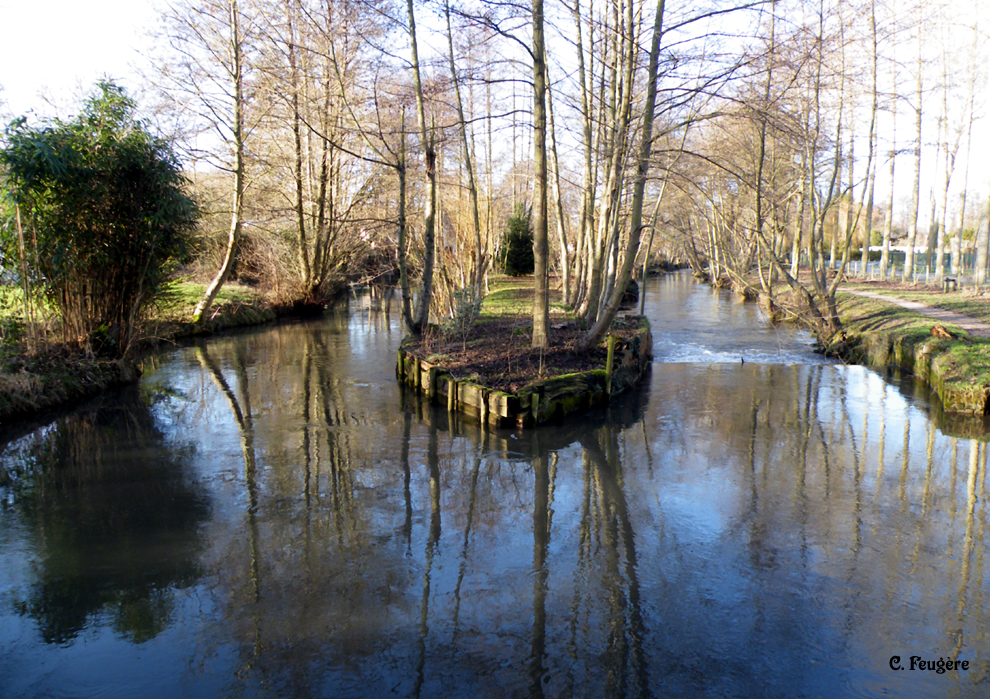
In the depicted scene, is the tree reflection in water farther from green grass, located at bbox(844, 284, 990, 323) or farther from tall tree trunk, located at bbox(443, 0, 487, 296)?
green grass, located at bbox(844, 284, 990, 323)

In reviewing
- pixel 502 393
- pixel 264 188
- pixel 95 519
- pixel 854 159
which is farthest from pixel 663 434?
pixel 264 188

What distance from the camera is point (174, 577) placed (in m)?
5.00

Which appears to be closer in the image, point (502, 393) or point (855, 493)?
point (855, 493)

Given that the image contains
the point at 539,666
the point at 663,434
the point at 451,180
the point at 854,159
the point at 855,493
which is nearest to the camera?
the point at 539,666

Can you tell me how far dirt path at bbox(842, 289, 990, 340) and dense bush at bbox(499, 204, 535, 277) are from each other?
14454mm

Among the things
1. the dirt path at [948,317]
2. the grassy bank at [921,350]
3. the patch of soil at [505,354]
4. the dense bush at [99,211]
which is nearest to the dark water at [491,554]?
the grassy bank at [921,350]

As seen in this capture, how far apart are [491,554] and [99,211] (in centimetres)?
911

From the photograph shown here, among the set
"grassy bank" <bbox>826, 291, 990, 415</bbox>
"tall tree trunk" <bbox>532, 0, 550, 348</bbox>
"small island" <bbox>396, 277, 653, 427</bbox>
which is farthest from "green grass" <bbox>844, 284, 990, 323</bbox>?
"tall tree trunk" <bbox>532, 0, 550, 348</bbox>

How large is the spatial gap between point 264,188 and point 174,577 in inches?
709

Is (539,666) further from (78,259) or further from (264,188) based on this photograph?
(264,188)

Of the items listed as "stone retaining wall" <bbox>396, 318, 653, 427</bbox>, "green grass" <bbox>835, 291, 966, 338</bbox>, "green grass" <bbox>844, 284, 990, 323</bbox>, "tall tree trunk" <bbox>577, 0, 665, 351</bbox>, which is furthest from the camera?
"green grass" <bbox>844, 284, 990, 323</bbox>

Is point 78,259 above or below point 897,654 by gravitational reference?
above

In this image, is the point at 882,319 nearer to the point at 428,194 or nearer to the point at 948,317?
the point at 948,317

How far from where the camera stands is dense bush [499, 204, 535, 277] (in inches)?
1187
